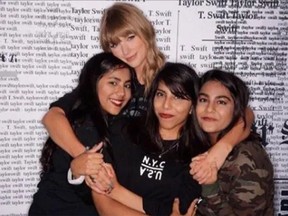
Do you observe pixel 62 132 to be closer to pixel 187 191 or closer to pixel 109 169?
pixel 109 169

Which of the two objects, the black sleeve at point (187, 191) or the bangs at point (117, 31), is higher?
the bangs at point (117, 31)

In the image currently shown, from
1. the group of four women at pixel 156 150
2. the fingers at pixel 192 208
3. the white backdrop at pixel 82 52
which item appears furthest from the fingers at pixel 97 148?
the white backdrop at pixel 82 52

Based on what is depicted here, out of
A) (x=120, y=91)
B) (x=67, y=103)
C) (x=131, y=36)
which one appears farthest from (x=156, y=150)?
(x=131, y=36)

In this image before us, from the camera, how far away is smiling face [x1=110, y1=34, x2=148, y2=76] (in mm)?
1510

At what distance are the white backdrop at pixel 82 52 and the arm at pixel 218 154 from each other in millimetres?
531

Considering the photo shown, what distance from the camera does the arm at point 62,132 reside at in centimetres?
123

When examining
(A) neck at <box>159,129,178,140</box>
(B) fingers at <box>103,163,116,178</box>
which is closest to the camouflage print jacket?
(A) neck at <box>159,129,178,140</box>

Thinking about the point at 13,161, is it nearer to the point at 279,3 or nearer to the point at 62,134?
the point at 62,134

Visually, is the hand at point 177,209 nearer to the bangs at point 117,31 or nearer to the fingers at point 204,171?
the fingers at point 204,171

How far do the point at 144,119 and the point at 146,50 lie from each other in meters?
0.35

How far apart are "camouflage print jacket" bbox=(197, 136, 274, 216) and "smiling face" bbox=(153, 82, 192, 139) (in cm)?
22

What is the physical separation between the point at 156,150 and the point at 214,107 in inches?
10.3

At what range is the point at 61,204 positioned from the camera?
4.20 feet

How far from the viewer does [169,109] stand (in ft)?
4.25
